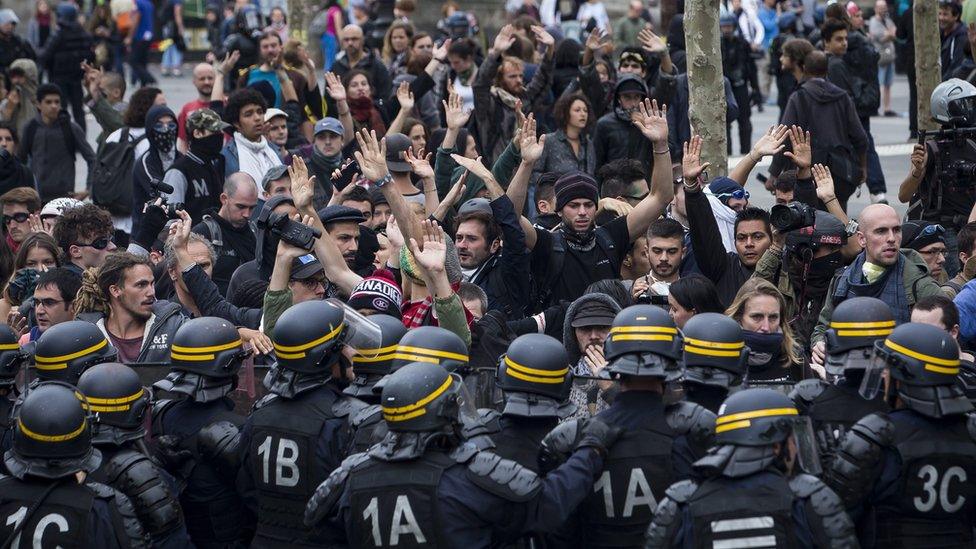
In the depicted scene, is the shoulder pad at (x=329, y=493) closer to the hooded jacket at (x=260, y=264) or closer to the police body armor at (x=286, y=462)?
the police body armor at (x=286, y=462)

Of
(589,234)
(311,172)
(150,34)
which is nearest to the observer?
(589,234)

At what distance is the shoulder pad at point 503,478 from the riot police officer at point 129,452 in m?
1.22

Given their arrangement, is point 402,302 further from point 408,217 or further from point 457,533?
point 457,533

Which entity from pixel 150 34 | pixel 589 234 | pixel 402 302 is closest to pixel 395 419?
pixel 402 302

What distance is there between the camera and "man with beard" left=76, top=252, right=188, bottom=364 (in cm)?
767

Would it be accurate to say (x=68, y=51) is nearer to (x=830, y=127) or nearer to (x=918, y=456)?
(x=830, y=127)

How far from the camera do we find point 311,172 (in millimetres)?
11258

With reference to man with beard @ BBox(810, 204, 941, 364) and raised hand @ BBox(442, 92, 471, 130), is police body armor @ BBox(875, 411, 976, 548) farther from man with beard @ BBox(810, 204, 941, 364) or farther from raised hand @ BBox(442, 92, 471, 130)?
raised hand @ BBox(442, 92, 471, 130)

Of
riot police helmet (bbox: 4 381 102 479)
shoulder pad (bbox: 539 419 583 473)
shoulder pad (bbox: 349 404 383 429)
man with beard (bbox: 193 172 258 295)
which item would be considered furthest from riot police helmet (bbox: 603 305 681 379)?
man with beard (bbox: 193 172 258 295)

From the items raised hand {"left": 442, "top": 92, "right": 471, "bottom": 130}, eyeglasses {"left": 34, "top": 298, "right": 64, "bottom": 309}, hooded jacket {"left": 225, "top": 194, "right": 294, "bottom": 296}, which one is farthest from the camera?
raised hand {"left": 442, "top": 92, "right": 471, "bottom": 130}

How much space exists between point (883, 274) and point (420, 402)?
3.29 meters

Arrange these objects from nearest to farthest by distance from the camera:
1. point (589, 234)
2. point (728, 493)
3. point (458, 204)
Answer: point (728, 493), point (589, 234), point (458, 204)

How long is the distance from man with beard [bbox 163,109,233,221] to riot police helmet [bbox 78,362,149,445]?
4704 millimetres

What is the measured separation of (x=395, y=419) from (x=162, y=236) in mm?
4717
